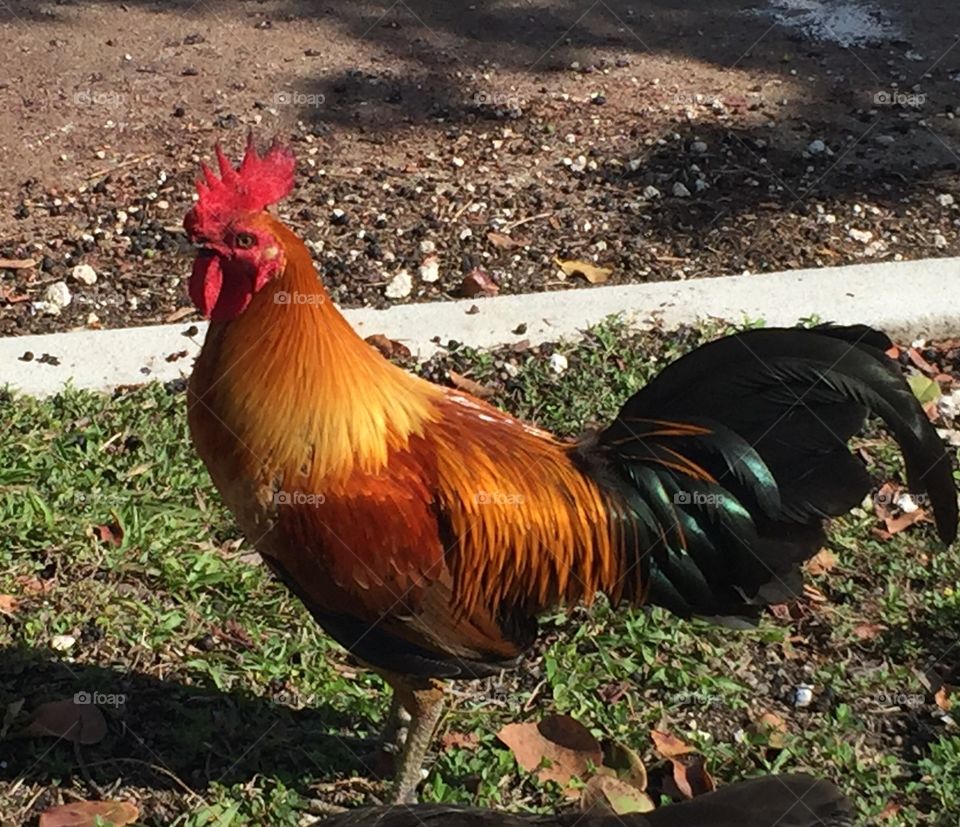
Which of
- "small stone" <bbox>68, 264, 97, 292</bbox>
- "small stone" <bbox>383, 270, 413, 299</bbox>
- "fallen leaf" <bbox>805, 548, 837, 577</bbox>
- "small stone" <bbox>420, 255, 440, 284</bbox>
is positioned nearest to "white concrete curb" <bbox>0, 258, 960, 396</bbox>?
"small stone" <bbox>383, 270, 413, 299</bbox>

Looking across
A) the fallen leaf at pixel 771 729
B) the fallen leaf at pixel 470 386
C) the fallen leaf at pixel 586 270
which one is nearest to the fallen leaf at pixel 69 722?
the fallen leaf at pixel 470 386

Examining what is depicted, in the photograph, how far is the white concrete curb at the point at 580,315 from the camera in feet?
16.1

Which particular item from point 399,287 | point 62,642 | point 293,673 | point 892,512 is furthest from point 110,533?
point 892,512

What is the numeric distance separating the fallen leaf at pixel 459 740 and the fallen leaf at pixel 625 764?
429 millimetres

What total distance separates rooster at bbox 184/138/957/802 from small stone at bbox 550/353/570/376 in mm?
1618

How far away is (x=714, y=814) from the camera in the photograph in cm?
249

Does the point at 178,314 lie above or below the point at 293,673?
above

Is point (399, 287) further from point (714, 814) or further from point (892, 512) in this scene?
point (714, 814)

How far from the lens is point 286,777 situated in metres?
3.55

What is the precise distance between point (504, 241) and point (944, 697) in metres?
3.25

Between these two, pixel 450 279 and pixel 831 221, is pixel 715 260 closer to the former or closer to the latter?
pixel 831 221

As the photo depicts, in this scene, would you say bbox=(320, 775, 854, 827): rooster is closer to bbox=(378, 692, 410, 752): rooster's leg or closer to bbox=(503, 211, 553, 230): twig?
bbox=(378, 692, 410, 752): rooster's leg

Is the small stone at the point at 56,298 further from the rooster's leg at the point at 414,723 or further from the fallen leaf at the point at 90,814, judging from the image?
the rooster's leg at the point at 414,723

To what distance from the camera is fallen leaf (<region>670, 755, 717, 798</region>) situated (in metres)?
3.47
